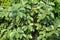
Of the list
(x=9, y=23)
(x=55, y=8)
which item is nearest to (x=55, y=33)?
(x=55, y=8)

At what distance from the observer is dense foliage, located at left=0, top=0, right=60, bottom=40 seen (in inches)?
118

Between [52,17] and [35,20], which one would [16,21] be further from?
[52,17]

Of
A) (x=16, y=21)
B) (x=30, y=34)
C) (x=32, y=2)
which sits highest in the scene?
(x=32, y=2)

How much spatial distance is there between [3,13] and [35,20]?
0.56m

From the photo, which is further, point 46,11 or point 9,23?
point 9,23

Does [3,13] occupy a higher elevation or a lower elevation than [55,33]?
higher

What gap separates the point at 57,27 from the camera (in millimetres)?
2982

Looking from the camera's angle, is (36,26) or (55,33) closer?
(55,33)

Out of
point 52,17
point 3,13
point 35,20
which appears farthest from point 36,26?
point 3,13

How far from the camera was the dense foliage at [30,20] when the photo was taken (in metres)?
2.99

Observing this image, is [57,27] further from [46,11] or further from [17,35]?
[17,35]

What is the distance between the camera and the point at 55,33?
9.55 ft

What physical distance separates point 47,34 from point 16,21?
550mm

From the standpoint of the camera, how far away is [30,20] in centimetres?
311
